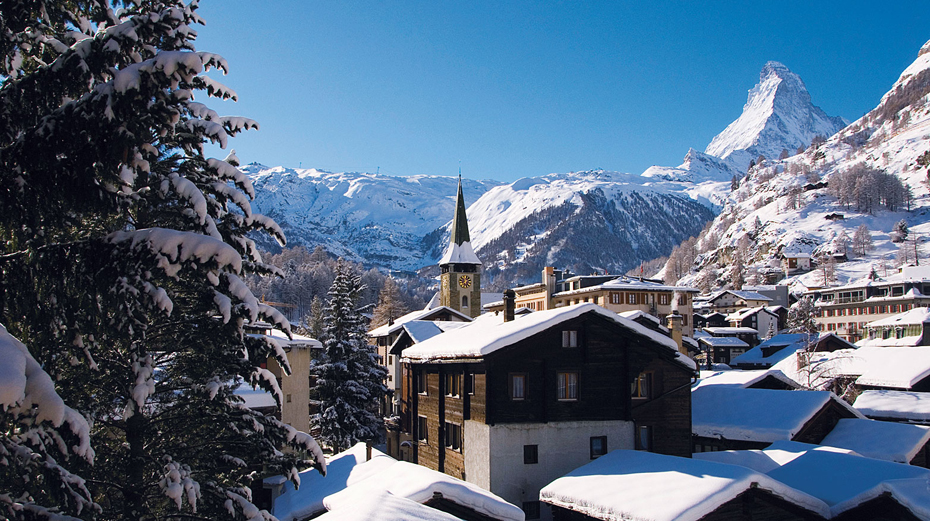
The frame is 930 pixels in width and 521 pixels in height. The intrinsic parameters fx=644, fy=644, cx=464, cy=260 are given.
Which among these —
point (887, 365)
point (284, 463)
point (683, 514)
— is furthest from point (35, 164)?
point (887, 365)

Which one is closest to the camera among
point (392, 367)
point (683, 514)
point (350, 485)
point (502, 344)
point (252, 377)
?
point (252, 377)

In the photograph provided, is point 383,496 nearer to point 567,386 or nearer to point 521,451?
point 521,451

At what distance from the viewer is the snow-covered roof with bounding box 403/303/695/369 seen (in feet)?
77.2

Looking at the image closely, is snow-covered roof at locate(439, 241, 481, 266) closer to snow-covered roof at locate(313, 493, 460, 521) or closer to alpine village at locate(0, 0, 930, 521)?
alpine village at locate(0, 0, 930, 521)

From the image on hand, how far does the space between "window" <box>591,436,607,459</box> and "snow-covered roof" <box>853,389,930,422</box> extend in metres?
20.9

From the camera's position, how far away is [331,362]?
136 ft

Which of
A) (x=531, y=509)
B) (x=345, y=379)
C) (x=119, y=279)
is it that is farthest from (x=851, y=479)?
(x=345, y=379)

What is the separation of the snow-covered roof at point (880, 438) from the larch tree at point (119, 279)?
25.8 meters

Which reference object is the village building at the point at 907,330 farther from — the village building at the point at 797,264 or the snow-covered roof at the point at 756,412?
the village building at the point at 797,264

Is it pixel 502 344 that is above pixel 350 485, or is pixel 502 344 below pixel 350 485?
above

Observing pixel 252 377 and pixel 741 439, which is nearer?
pixel 252 377

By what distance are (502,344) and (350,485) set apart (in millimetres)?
7558

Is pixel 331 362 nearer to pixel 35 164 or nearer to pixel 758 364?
pixel 35 164

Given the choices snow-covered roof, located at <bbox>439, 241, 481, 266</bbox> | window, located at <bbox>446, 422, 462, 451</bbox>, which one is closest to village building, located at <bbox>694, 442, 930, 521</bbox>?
window, located at <bbox>446, 422, 462, 451</bbox>
